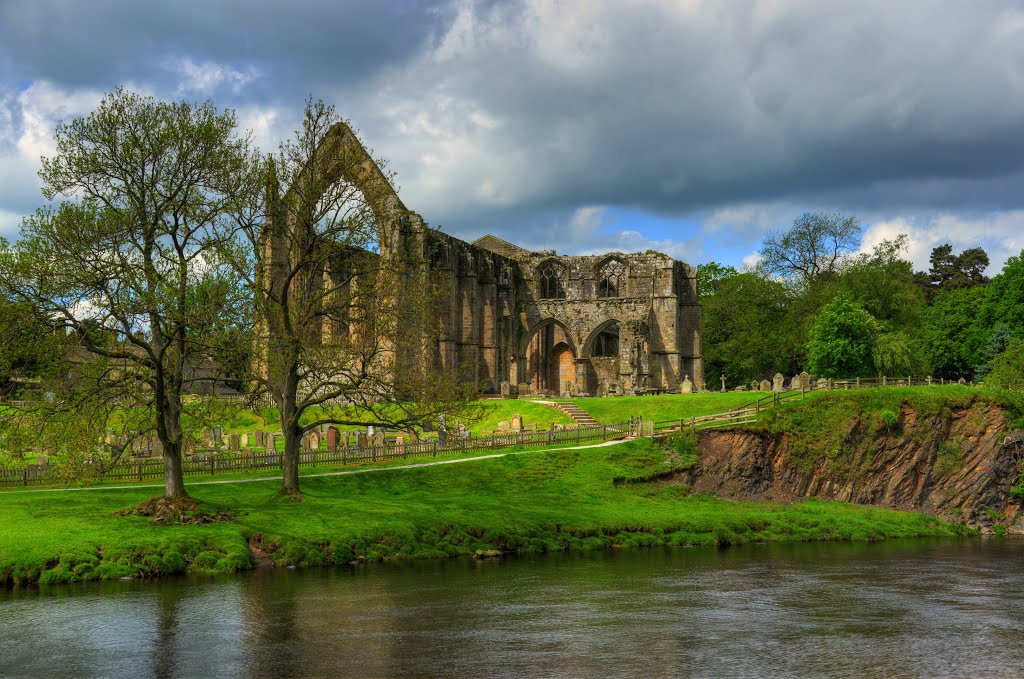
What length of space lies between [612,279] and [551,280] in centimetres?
550

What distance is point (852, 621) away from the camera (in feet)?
73.9

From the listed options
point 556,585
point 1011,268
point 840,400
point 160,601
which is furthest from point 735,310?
point 160,601

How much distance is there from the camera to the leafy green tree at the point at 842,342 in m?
75.3

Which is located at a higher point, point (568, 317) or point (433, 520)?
point (568, 317)

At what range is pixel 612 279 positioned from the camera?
90.4m

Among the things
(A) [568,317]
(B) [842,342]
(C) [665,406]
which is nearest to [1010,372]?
(B) [842,342]

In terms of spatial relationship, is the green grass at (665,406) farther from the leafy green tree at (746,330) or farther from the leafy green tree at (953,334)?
the leafy green tree at (953,334)

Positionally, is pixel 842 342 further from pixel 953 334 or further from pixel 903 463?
pixel 953 334

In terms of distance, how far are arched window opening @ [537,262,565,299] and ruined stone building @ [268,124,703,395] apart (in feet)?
0.30

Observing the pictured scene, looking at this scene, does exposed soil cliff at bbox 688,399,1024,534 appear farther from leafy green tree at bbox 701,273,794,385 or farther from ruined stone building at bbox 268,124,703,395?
leafy green tree at bbox 701,273,794,385

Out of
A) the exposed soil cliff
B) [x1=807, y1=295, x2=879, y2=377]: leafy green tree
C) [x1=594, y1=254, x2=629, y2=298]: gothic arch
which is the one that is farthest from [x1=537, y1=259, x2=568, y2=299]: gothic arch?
the exposed soil cliff

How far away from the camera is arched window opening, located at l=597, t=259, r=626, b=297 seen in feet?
295

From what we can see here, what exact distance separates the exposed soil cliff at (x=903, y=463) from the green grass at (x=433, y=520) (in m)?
2.11

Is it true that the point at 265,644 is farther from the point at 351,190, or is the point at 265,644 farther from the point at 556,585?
the point at 351,190
